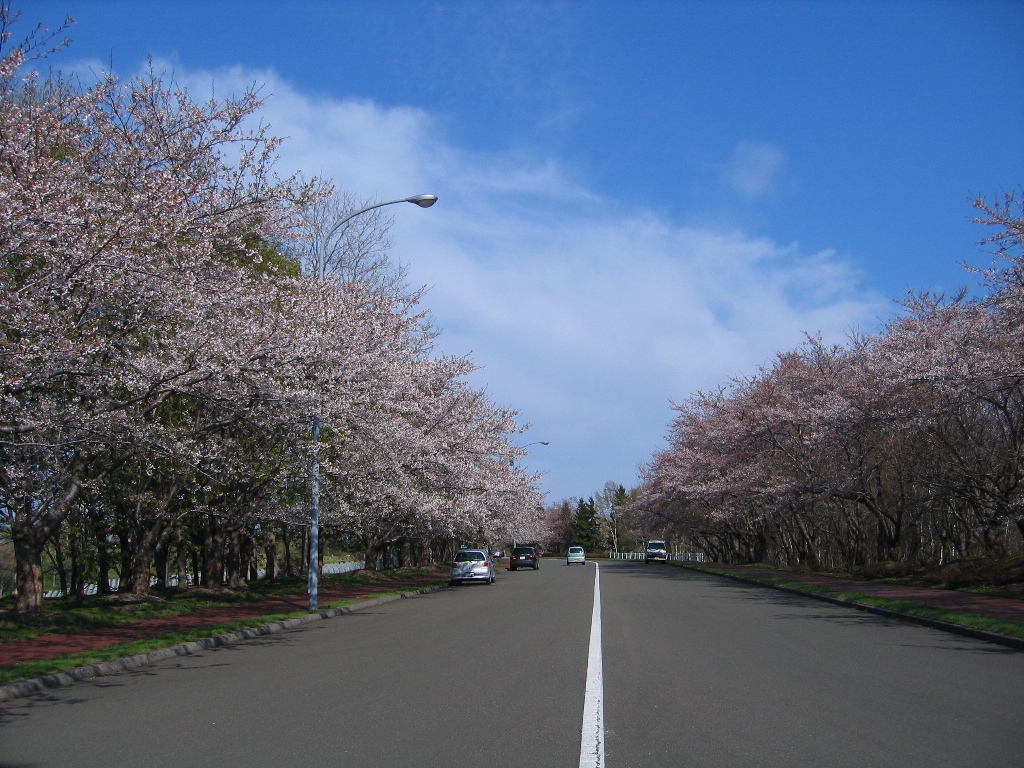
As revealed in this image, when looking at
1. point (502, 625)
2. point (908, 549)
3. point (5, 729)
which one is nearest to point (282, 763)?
point (5, 729)

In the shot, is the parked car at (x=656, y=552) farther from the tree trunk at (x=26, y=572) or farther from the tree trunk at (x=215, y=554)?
the tree trunk at (x=26, y=572)

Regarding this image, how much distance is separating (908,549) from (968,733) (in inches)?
1477

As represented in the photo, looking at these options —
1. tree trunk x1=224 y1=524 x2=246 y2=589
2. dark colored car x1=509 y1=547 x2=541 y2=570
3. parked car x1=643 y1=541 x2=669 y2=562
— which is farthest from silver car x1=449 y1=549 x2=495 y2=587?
parked car x1=643 y1=541 x2=669 y2=562

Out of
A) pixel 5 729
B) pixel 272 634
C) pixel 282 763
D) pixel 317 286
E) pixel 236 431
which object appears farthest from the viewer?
pixel 236 431

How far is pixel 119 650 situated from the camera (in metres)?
12.1

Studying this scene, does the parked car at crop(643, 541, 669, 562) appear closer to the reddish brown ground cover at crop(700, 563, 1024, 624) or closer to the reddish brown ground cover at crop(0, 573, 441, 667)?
the reddish brown ground cover at crop(700, 563, 1024, 624)

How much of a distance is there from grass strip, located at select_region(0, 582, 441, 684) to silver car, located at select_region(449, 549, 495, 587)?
59.1 feet

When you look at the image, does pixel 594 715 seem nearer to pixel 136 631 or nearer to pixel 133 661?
pixel 133 661

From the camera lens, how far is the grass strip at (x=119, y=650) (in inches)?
402

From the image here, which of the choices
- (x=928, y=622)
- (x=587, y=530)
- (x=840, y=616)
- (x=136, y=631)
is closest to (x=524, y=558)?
(x=840, y=616)

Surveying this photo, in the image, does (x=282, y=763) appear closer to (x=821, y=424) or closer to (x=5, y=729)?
(x=5, y=729)

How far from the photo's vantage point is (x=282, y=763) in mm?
6023

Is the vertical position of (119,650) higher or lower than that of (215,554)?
lower

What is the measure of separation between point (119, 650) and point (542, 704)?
7385 mm
